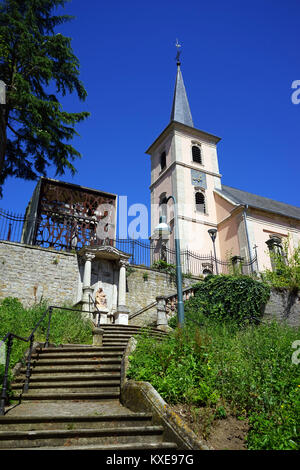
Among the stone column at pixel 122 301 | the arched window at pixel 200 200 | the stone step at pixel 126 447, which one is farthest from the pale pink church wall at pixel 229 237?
the stone step at pixel 126 447

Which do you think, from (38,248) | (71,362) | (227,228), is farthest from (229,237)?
(71,362)

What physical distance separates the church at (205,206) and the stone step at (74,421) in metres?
15.8

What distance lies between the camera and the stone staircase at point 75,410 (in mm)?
4125

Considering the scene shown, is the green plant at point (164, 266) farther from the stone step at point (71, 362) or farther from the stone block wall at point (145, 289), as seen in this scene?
the stone step at point (71, 362)

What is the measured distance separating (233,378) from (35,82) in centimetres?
1518

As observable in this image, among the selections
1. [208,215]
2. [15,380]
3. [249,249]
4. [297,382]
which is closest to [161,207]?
[208,215]

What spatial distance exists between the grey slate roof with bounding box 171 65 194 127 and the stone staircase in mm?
23750

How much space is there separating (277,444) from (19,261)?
1156 cm

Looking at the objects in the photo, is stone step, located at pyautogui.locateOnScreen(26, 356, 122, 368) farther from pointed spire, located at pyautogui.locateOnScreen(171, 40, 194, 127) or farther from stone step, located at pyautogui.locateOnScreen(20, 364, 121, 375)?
pointed spire, located at pyautogui.locateOnScreen(171, 40, 194, 127)

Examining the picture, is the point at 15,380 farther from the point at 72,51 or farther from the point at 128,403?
the point at 72,51

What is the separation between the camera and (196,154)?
26656 mm

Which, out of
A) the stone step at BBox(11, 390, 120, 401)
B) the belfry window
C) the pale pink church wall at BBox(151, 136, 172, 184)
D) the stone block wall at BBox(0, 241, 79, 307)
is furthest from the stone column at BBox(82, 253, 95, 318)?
the pale pink church wall at BBox(151, 136, 172, 184)

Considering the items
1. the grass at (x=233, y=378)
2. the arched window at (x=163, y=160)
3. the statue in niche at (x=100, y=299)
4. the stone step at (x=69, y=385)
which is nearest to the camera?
the grass at (x=233, y=378)

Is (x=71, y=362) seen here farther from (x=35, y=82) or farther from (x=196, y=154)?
(x=196, y=154)
